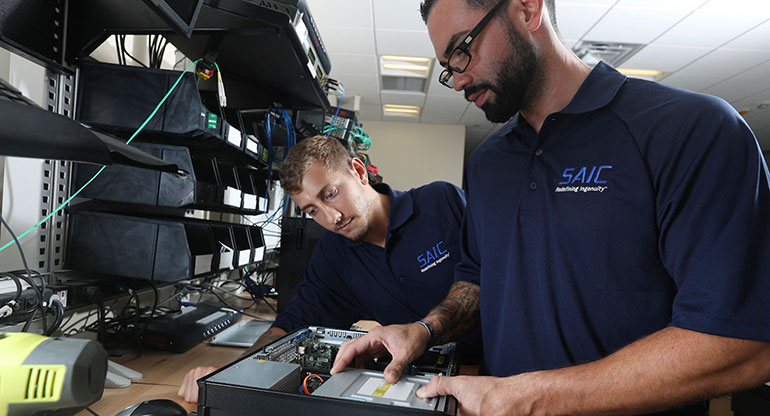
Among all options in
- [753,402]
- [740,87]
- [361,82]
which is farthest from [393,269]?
[740,87]

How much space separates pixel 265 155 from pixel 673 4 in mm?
3274

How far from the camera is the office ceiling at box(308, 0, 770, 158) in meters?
3.44

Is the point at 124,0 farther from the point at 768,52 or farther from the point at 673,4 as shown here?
the point at 768,52

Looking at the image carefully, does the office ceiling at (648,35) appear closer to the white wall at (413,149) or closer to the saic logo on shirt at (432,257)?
the white wall at (413,149)

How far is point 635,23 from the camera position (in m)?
3.66

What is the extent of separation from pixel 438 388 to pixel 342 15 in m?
3.72

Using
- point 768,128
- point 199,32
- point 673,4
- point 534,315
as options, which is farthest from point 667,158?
point 768,128

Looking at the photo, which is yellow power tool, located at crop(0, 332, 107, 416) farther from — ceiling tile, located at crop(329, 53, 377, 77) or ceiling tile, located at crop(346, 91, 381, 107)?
ceiling tile, located at crop(346, 91, 381, 107)

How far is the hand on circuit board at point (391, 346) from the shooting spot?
70 cm

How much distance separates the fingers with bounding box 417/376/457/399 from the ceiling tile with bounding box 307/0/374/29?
11.4ft

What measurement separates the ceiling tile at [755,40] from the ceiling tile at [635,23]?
66 cm

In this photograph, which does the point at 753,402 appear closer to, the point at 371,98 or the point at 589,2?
the point at 589,2

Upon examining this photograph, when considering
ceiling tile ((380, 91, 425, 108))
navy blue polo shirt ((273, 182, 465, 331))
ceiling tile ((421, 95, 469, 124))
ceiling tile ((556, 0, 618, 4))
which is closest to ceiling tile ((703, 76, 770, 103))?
ceiling tile ((556, 0, 618, 4))

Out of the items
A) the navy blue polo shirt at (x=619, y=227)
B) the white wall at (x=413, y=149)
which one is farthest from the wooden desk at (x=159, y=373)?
the white wall at (x=413, y=149)
